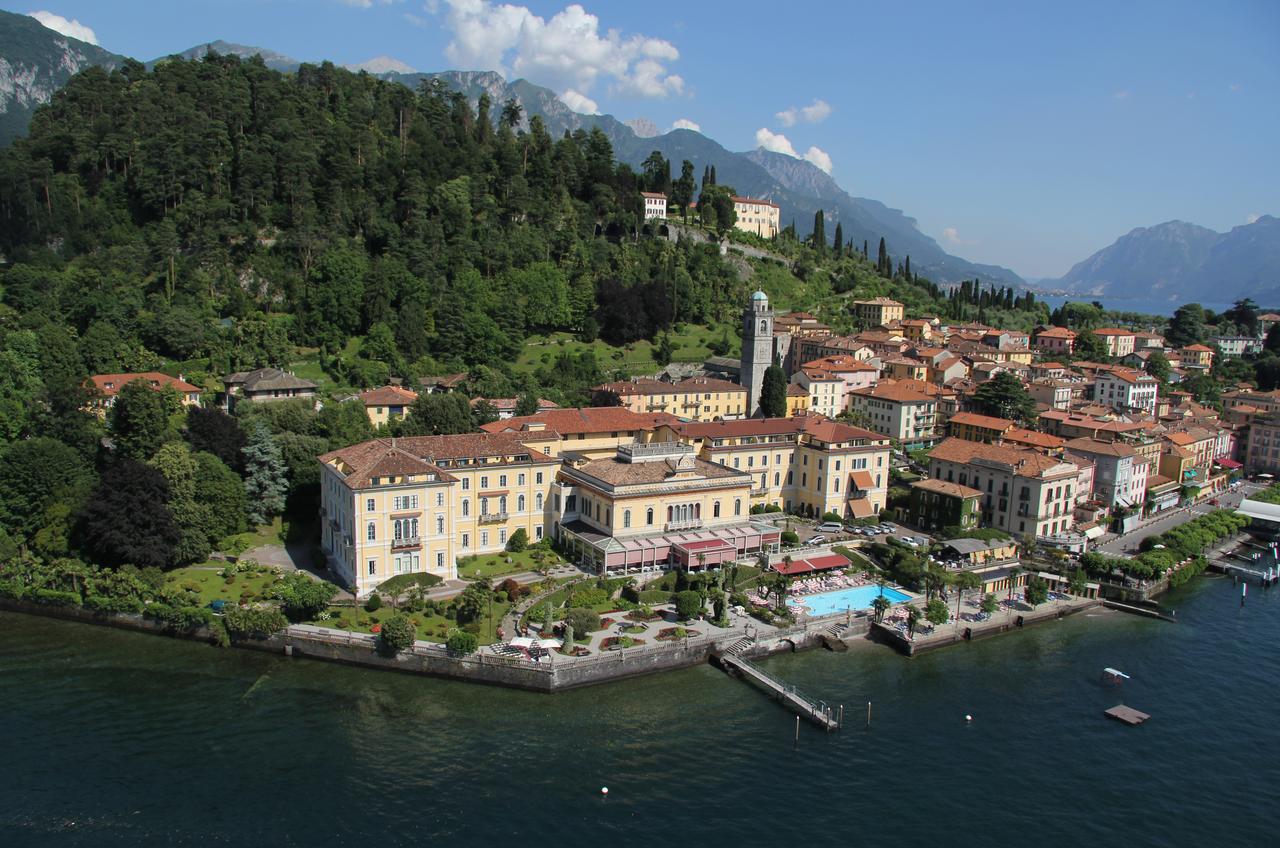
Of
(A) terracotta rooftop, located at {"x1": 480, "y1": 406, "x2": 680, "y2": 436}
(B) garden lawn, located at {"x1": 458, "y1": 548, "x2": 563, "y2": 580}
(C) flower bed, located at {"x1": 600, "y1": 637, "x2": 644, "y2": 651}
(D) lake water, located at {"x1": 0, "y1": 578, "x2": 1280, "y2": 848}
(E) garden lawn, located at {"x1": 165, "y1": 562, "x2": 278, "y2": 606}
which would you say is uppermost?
(A) terracotta rooftop, located at {"x1": 480, "y1": 406, "x2": 680, "y2": 436}

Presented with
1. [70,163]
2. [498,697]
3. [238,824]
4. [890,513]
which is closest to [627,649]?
[498,697]

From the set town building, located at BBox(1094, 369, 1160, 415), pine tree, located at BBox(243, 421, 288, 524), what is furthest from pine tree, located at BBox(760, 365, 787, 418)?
pine tree, located at BBox(243, 421, 288, 524)

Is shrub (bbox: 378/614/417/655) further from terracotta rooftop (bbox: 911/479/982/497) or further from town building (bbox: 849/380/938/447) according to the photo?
town building (bbox: 849/380/938/447)

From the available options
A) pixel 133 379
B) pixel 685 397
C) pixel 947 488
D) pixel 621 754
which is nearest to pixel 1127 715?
pixel 621 754

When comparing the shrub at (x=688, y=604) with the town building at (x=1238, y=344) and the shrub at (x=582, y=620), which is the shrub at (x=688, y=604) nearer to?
the shrub at (x=582, y=620)

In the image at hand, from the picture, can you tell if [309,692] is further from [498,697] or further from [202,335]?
[202,335]

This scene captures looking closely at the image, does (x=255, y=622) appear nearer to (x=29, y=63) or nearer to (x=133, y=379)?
(x=133, y=379)
